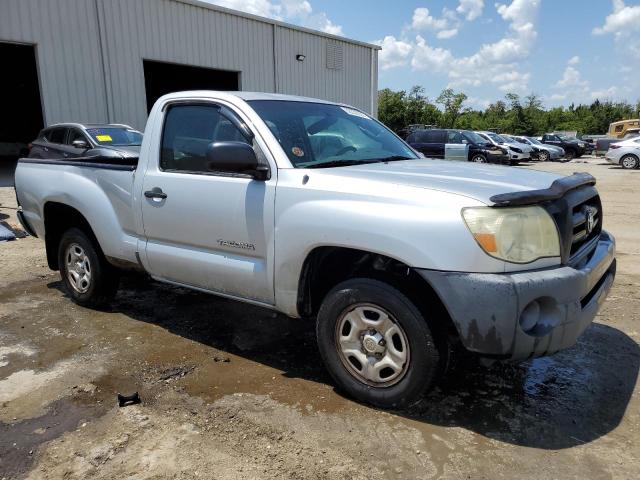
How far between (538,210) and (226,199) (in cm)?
191

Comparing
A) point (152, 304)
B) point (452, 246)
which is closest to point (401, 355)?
point (452, 246)

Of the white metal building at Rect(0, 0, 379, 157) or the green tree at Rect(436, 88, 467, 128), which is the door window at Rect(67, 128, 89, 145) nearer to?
the white metal building at Rect(0, 0, 379, 157)

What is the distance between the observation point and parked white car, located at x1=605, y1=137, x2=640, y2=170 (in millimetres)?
22672

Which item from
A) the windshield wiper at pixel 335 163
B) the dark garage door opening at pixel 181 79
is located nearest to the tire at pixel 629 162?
the dark garage door opening at pixel 181 79

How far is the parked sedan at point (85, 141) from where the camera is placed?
10.7 meters

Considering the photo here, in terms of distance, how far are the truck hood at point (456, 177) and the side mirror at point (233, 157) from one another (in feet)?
1.56

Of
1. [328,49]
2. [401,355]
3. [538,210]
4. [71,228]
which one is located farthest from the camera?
[328,49]

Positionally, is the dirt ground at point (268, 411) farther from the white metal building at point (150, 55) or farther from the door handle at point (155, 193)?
the white metal building at point (150, 55)

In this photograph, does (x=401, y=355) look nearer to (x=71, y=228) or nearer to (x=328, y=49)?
(x=71, y=228)

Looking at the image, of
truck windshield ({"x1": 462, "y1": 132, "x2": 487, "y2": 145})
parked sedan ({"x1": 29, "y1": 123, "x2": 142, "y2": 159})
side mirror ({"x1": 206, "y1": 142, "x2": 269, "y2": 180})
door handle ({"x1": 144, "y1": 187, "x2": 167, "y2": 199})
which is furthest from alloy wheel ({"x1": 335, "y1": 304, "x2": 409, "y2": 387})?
truck windshield ({"x1": 462, "y1": 132, "x2": 487, "y2": 145})

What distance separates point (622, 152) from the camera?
2292 centimetres

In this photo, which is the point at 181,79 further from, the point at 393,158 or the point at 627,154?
the point at 393,158

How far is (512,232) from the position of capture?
2613 mm

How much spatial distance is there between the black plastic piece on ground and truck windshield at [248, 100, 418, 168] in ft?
5.76
